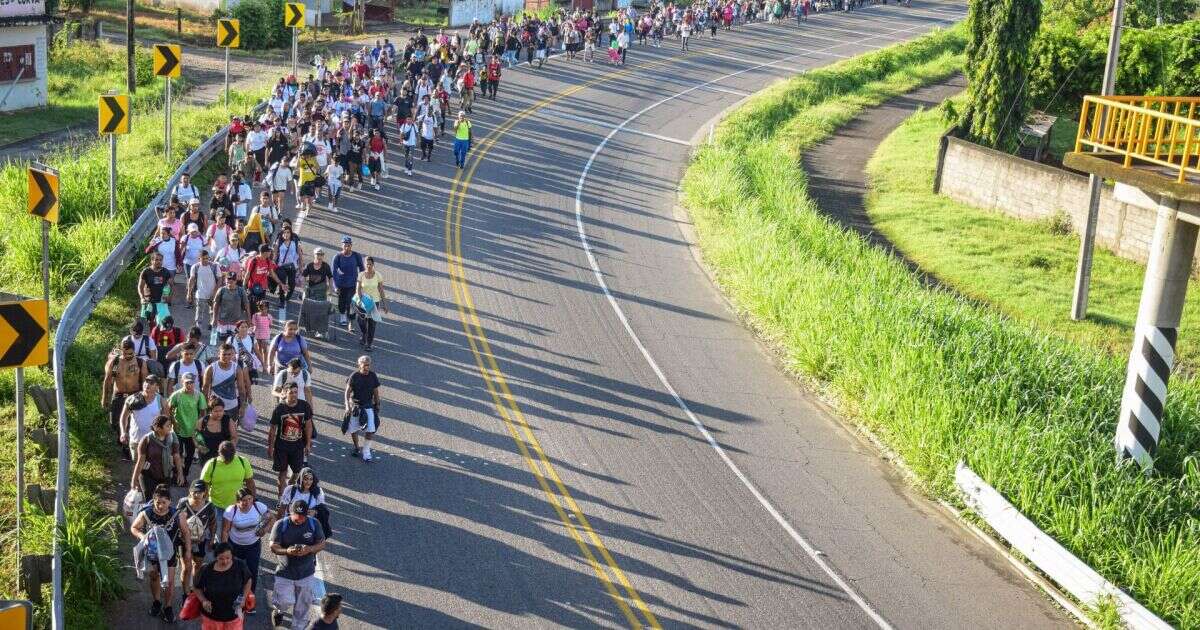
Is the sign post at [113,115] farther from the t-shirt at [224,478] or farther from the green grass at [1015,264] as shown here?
the green grass at [1015,264]

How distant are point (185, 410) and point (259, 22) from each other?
46.1m

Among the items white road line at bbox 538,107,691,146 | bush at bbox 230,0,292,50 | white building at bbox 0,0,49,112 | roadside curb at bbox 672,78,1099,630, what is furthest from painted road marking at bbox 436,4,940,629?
bush at bbox 230,0,292,50

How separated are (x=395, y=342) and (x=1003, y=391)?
9604mm

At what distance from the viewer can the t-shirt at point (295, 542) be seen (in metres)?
12.5

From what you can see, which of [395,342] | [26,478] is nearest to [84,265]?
[395,342]

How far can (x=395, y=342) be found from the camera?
21172 mm

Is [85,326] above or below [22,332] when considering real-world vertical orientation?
below

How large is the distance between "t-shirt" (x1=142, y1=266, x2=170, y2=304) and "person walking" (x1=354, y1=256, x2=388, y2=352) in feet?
9.88

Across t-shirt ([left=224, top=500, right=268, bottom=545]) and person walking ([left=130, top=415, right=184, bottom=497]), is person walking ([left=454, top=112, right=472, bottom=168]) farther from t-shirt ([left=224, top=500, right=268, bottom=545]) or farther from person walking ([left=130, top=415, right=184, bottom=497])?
t-shirt ([left=224, top=500, right=268, bottom=545])

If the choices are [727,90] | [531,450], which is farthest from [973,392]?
[727,90]

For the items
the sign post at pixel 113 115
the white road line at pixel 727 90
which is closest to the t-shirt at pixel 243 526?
the sign post at pixel 113 115

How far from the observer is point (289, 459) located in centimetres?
1519

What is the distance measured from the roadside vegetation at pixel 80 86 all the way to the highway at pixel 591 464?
15.8 metres

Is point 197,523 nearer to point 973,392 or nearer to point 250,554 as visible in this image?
point 250,554
